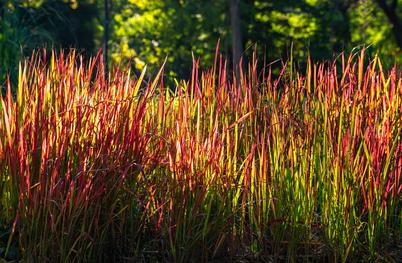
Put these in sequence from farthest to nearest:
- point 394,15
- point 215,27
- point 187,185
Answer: point 394,15, point 215,27, point 187,185

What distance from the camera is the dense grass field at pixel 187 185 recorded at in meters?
3.06

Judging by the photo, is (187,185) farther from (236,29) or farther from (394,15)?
(394,15)

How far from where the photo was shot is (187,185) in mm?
3090

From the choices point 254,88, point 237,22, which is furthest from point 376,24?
point 254,88

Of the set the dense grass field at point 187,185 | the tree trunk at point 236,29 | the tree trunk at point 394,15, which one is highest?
the tree trunk at point 394,15

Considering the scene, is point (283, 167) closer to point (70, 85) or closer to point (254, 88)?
point (254, 88)

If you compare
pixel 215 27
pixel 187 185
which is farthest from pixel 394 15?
pixel 187 185

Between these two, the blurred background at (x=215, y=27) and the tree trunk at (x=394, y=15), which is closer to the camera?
the blurred background at (x=215, y=27)

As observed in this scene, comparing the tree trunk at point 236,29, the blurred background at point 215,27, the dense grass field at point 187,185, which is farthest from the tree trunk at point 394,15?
the dense grass field at point 187,185

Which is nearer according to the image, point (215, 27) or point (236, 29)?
point (236, 29)

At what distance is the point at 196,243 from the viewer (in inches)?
123

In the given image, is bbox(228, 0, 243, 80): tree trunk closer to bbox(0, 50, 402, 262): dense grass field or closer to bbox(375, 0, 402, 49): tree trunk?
bbox(375, 0, 402, 49): tree trunk

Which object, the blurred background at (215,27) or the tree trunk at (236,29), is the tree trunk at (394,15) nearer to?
the blurred background at (215,27)

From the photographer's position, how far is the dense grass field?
3057 millimetres
